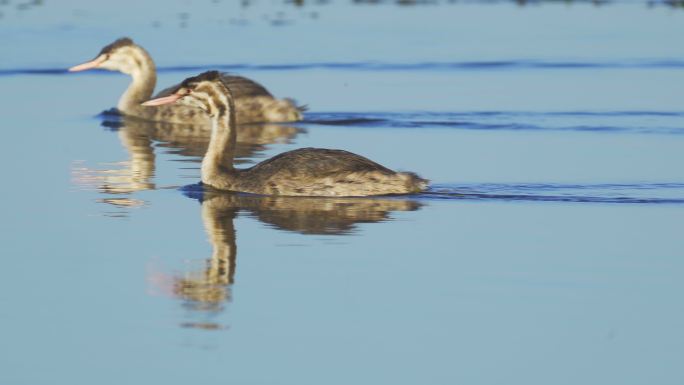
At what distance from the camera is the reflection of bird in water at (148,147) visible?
18812 millimetres

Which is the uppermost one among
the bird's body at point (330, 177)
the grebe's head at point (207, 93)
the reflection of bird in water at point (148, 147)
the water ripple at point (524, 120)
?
the grebe's head at point (207, 93)

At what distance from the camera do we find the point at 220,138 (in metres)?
19.0

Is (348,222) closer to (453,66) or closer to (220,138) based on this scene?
(220,138)

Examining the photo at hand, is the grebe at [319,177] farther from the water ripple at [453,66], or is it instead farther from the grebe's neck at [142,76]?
the water ripple at [453,66]

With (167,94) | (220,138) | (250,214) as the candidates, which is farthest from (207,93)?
(167,94)

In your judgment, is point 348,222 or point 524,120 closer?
point 348,222

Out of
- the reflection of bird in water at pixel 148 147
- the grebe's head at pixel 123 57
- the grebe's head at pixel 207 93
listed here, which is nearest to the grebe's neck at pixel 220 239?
the reflection of bird in water at pixel 148 147

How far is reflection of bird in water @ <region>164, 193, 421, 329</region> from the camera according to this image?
13188mm

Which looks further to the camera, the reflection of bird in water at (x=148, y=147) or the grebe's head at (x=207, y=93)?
the grebe's head at (x=207, y=93)

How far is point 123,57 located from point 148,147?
5.00 meters

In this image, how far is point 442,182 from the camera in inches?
736

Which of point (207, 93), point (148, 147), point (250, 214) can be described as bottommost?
point (148, 147)

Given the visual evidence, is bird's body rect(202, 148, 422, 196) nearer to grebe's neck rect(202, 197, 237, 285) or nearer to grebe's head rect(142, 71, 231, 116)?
grebe's neck rect(202, 197, 237, 285)

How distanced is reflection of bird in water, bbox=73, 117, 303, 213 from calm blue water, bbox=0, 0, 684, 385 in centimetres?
7
